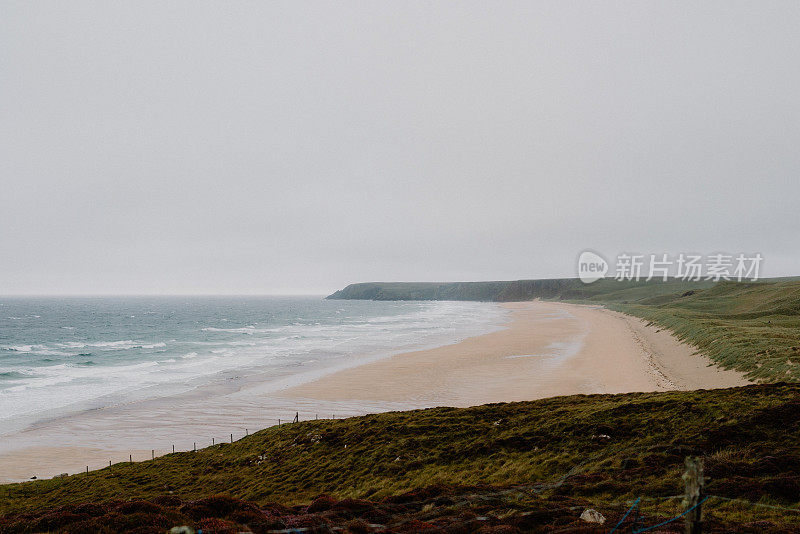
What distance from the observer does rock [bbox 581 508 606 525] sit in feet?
22.1

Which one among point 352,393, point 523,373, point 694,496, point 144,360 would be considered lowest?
point 144,360

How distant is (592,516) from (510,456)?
652cm

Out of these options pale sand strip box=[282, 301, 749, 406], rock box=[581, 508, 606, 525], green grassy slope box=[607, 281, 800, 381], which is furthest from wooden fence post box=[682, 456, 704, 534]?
green grassy slope box=[607, 281, 800, 381]

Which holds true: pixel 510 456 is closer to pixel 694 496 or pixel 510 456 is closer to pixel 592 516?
pixel 592 516

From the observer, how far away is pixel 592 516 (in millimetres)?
6910

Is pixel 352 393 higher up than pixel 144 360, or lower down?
higher up

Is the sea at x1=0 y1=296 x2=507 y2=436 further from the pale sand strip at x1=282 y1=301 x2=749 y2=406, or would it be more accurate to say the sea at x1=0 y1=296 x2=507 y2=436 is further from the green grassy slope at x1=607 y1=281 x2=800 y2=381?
the green grassy slope at x1=607 y1=281 x2=800 y2=381

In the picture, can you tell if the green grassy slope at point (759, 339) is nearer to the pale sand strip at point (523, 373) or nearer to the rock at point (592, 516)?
the pale sand strip at point (523, 373)

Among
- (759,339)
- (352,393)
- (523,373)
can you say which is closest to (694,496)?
(352,393)

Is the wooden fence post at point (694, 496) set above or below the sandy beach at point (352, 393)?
above

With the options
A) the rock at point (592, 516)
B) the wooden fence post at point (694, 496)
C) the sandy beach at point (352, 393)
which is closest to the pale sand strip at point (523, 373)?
the sandy beach at point (352, 393)

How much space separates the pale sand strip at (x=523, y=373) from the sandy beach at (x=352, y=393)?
7 centimetres

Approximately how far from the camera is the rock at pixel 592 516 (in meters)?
6.74

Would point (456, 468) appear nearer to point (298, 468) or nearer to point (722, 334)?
point (298, 468)
